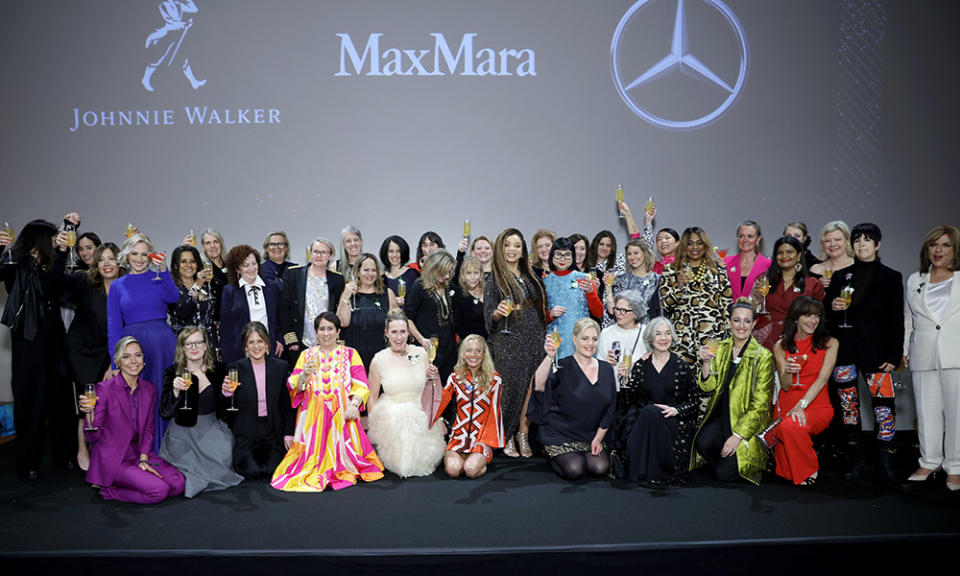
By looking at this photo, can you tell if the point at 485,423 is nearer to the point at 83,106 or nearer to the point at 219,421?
the point at 219,421

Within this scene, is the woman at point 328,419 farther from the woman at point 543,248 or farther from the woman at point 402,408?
the woman at point 543,248

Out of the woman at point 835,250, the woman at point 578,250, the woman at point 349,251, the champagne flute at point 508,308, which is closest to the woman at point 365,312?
the woman at point 349,251

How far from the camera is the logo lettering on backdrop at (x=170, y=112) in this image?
579 centimetres

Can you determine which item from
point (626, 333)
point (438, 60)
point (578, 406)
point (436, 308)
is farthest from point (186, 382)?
point (438, 60)

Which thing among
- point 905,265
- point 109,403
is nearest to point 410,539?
point 109,403

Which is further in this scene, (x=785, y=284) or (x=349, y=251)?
(x=349, y=251)

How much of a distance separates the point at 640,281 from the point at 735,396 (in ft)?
3.34

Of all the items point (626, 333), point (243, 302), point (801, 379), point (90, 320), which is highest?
point (243, 302)

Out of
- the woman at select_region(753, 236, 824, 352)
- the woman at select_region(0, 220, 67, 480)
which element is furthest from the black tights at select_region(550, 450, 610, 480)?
the woman at select_region(0, 220, 67, 480)

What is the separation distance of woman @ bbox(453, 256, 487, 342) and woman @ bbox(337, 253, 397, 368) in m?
0.57

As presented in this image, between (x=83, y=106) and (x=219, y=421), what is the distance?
144 inches

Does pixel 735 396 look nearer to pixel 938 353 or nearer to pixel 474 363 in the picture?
pixel 938 353

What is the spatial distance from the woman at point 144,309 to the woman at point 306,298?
750 millimetres

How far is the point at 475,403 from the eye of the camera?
14.0ft
